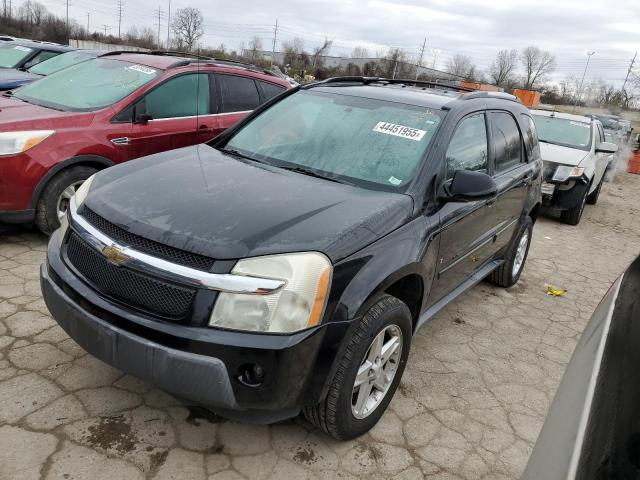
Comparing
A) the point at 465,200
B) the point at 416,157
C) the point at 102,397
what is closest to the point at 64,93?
the point at 102,397

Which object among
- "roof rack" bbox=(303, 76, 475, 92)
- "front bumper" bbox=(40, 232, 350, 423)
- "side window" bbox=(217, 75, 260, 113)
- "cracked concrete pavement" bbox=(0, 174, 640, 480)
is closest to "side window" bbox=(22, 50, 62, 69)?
"side window" bbox=(217, 75, 260, 113)

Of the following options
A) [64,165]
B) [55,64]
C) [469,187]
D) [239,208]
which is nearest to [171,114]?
[64,165]

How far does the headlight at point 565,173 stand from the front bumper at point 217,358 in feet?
22.9

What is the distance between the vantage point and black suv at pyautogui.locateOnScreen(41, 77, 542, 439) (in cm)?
203

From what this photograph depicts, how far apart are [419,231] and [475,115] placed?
1.26m

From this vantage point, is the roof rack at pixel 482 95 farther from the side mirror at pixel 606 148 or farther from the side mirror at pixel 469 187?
the side mirror at pixel 606 148

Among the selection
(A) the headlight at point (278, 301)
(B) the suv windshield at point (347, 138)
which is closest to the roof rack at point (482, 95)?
(B) the suv windshield at point (347, 138)

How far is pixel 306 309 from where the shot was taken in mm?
2045

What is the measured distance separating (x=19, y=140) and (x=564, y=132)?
8466 millimetres

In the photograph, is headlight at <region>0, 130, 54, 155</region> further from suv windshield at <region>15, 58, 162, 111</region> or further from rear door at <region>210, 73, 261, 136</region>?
rear door at <region>210, 73, 261, 136</region>

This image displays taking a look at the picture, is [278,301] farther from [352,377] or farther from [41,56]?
[41,56]

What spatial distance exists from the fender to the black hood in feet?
5.40

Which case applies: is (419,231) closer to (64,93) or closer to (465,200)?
(465,200)

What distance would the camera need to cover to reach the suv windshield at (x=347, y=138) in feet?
9.53
